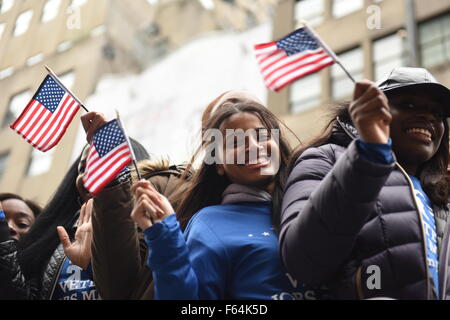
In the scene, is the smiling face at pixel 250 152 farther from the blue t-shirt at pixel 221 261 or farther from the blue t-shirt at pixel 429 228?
the blue t-shirt at pixel 429 228

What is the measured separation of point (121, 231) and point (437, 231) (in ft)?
4.47

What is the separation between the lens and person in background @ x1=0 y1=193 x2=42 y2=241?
4008mm

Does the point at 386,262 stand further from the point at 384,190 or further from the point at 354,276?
the point at 384,190

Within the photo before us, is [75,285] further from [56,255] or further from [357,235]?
[357,235]

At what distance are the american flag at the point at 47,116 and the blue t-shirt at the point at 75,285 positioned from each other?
67 cm

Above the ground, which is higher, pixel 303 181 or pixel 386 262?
pixel 303 181

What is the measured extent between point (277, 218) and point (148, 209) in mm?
624

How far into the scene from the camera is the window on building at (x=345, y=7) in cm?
1564

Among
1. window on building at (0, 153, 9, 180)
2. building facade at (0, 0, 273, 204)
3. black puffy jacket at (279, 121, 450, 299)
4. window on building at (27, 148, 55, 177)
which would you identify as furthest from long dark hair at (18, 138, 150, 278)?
window on building at (0, 153, 9, 180)

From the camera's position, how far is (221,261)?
2371 millimetres
